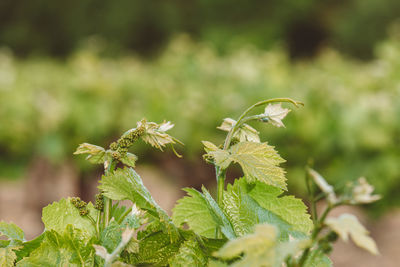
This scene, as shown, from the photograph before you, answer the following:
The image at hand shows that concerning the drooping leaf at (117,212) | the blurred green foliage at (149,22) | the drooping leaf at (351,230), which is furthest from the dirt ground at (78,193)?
the blurred green foliage at (149,22)

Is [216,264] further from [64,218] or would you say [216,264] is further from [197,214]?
[64,218]

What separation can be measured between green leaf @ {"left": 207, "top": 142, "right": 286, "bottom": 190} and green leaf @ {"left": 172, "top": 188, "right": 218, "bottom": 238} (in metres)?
0.06

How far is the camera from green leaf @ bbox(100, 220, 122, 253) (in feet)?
1.98

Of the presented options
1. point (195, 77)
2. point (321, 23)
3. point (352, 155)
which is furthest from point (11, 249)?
point (321, 23)

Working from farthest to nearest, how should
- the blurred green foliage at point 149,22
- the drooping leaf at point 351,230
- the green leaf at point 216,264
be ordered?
1. the blurred green foliage at point 149,22
2. the green leaf at point 216,264
3. the drooping leaf at point 351,230

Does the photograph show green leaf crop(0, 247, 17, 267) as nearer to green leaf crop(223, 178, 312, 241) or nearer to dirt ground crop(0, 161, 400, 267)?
green leaf crop(223, 178, 312, 241)

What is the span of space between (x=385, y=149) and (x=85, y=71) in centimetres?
312

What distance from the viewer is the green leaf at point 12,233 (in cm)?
63

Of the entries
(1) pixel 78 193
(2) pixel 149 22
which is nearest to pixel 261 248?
(1) pixel 78 193

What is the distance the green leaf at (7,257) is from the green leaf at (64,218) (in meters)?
0.06

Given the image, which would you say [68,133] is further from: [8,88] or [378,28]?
[378,28]

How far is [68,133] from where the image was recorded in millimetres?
4535

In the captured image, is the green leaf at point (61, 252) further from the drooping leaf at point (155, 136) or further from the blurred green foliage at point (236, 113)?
the blurred green foliage at point (236, 113)

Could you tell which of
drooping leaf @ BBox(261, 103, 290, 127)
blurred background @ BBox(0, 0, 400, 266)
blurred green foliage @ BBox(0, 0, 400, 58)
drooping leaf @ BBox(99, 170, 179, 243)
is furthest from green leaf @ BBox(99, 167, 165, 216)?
blurred green foliage @ BBox(0, 0, 400, 58)
